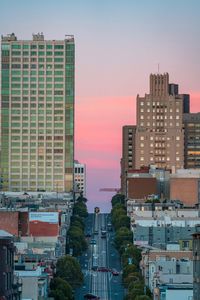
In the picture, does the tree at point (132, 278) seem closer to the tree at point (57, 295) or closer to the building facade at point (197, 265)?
the tree at point (57, 295)

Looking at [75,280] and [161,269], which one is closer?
[161,269]

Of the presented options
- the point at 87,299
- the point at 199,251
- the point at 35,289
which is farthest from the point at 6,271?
the point at 87,299

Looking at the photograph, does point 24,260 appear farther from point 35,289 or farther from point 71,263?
point 35,289

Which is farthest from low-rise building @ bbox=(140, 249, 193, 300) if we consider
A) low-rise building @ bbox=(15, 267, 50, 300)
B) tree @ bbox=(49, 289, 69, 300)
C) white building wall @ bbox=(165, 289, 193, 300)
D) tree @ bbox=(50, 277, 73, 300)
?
low-rise building @ bbox=(15, 267, 50, 300)

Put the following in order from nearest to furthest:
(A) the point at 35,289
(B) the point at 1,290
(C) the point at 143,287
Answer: (B) the point at 1,290 → (A) the point at 35,289 → (C) the point at 143,287

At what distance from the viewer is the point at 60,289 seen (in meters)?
172

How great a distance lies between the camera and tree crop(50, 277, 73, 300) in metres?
168

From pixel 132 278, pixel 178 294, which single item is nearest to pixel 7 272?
pixel 178 294

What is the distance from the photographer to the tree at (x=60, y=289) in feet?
552

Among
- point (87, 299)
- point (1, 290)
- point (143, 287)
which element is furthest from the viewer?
point (87, 299)

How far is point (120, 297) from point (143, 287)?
1521 centimetres

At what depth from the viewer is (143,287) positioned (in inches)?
6919

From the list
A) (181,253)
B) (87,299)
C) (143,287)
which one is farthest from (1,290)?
(181,253)

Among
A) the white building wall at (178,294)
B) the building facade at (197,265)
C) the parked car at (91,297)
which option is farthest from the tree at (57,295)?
the building facade at (197,265)
